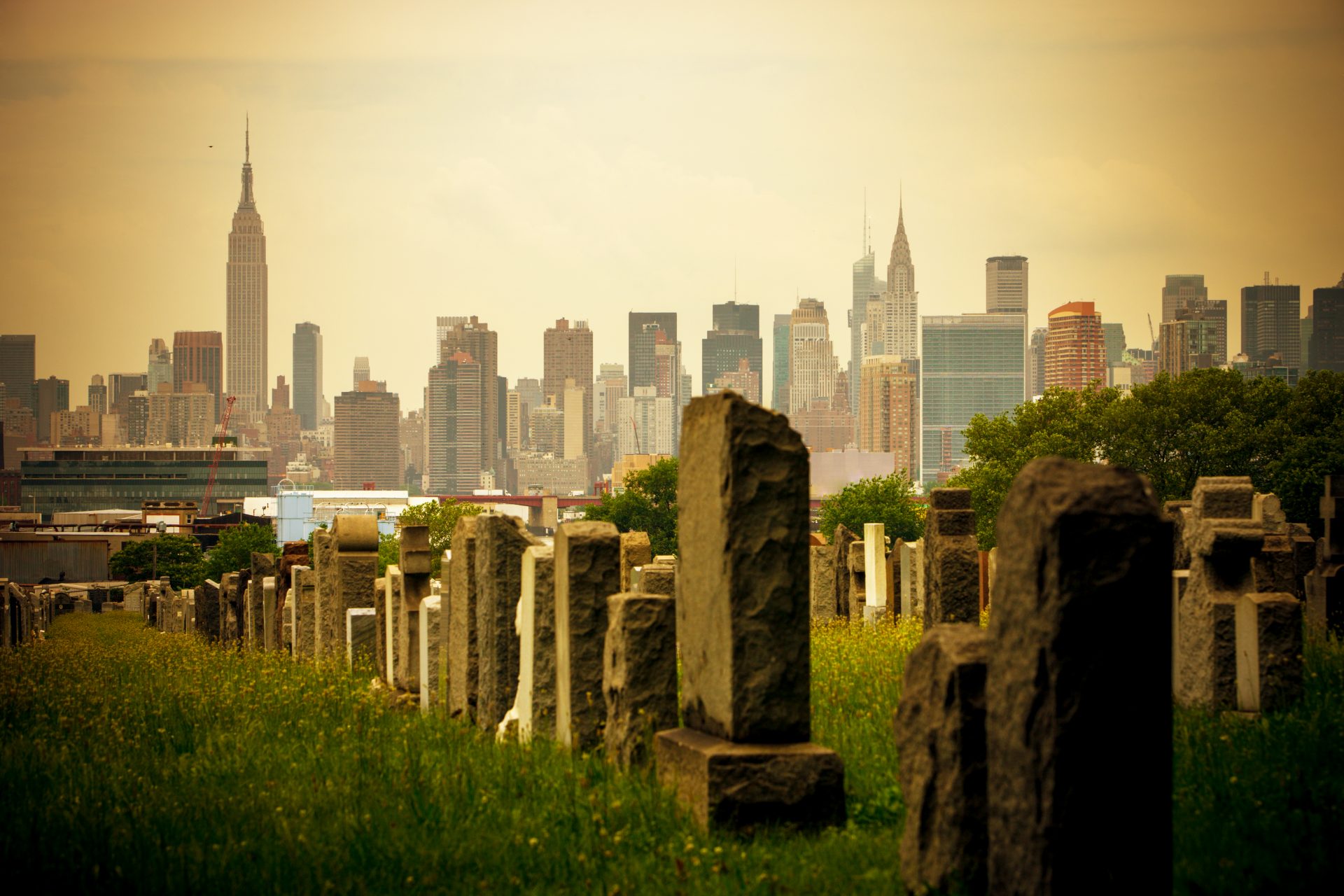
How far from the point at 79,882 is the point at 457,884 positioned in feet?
6.11

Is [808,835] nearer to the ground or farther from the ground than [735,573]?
nearer to the ground

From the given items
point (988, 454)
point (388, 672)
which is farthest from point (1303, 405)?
point (388, 672)

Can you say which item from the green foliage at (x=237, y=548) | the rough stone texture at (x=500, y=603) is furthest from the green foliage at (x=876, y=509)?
the rough stone texture at (x=500, y=603)

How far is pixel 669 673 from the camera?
826 centimetres

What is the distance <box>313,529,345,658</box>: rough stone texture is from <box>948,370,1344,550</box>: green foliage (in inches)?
1593

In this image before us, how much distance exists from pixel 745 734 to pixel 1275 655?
4411 mm

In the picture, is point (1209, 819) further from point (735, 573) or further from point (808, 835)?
point (735, 573)

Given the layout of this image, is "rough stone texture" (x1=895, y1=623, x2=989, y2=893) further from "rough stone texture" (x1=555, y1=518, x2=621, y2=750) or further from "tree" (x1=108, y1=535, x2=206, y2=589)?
"tree" (x1=108, y1=535, x2=206, y2=589)

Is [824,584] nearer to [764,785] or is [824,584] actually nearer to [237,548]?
[764,785]

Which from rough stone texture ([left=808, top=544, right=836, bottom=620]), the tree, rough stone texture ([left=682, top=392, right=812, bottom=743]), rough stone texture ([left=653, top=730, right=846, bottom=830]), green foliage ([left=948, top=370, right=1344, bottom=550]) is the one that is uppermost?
green foliage ([left=948, top=370, right=1344, bottom=550])

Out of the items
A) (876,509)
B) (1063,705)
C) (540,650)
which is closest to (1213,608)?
(540,650)

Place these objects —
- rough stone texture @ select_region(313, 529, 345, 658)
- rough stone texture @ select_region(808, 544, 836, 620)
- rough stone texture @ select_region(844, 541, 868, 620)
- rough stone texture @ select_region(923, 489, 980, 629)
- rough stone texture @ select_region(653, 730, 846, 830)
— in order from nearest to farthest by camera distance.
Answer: rough stone texture @ select_region(653, 730, 846, 830) < rough stone texture @ select_region(923, 489, 980, 629) < rough stone texture @ select_region(313, 529, 345, 658) < rough stone texture @ select_region(844, 541, 868, 620) < rough stone texture @ select_region(808, 544, 836, 620)

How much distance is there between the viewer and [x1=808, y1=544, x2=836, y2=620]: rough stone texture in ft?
79.4

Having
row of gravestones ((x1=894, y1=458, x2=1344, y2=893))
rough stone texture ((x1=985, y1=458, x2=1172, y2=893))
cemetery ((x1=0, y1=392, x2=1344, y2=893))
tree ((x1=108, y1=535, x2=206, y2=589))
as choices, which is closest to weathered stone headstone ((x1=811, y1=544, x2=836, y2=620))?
cemetery ((x1=0, y1=392, x2=1344, y2=893))
